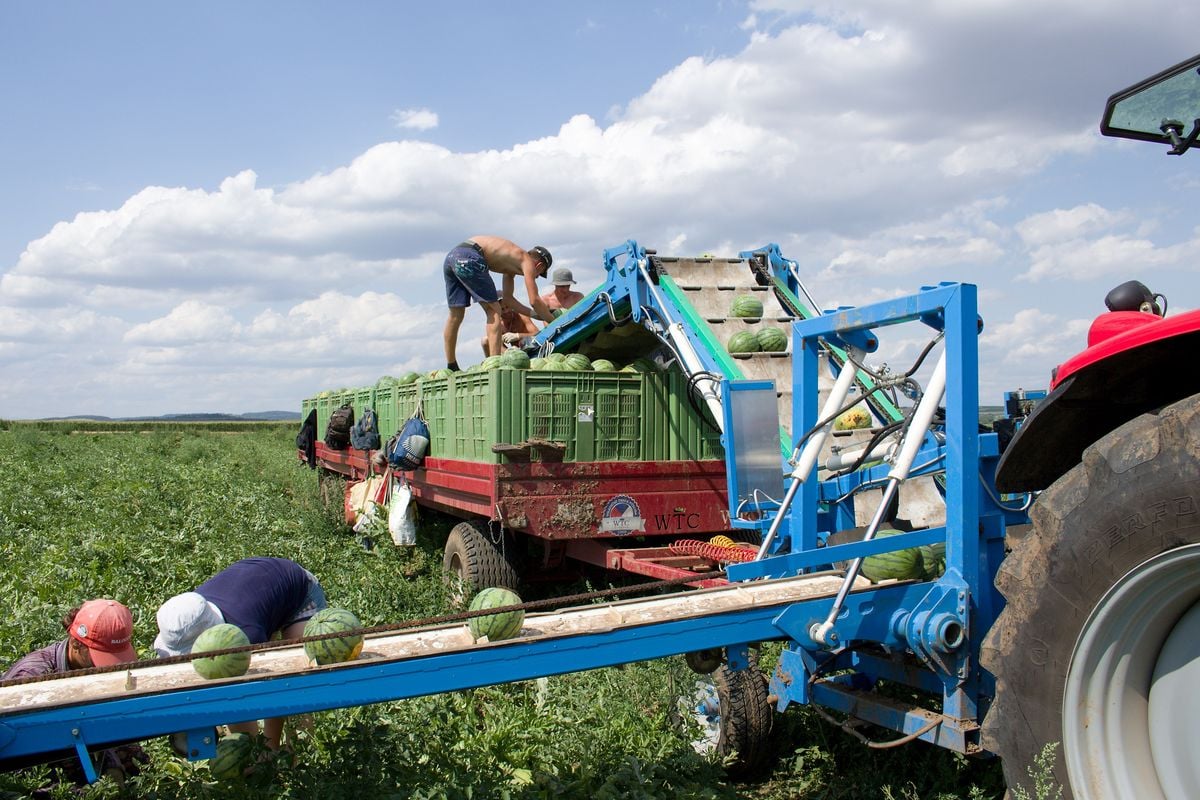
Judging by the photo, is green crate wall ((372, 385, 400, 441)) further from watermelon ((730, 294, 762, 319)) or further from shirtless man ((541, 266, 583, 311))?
watermelon ((730, 294, 762, 319))

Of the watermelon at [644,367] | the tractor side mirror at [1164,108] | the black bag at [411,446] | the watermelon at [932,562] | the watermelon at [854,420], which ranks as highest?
the tractor side mirror at [1164,108]

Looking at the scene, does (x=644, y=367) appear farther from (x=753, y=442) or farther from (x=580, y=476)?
(x=753, y=442)

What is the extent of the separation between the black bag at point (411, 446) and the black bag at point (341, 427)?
13.7ft

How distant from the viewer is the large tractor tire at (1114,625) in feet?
8.22

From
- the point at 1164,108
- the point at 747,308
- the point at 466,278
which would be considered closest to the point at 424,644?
the point at 1164,108

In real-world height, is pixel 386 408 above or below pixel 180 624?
above

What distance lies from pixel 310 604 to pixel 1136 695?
4.21 meters

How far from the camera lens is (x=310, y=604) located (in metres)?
5.42

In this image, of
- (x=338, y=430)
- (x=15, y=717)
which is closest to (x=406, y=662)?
(x=15, y=717)

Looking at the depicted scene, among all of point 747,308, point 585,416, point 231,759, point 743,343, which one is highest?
point 747,308

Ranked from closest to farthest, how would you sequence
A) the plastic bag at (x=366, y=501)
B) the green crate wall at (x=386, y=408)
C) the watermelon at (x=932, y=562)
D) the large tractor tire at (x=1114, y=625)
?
the large tractor tire at (x=1114, y=625) < the watermelon at (x=932, y=562) < the plastic bag at (x=366, y=501) < the green crate wall at (x=386, y=408)

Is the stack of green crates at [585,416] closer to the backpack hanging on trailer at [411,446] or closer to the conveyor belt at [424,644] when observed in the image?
the backpack hanging on trailer at [411,446]

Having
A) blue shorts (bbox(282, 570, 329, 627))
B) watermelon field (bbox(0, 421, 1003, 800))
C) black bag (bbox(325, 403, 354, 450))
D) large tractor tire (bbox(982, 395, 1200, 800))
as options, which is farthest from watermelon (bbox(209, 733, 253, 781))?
black bag (bbox(325, 403, 354, 450))

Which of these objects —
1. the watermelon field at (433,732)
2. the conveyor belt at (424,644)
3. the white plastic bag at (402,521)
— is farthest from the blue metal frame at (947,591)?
the white plastic bag at (402,521)
